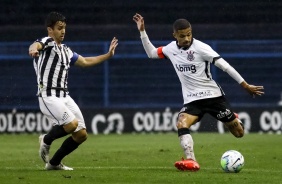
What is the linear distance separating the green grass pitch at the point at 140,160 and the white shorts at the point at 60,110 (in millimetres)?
631

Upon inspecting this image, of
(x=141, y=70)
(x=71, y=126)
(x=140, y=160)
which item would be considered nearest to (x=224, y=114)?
(x=140, y=160)

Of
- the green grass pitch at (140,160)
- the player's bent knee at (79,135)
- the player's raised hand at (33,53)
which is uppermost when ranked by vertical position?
the player's raised hand at (33,53)

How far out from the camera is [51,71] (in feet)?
38.2

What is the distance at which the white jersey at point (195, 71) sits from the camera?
12.0 metres

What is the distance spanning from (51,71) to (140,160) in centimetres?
241

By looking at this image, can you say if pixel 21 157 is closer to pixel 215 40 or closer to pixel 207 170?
pixel 207 170

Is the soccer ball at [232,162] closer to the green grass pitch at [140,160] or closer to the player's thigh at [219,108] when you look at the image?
the green grass pitch at [140,160]

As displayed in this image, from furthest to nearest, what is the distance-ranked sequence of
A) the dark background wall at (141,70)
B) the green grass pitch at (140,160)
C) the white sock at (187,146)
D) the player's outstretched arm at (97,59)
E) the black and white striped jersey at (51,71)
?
1. the dark background wall at (141,70)
2. the player's outstretched arm at (97,59)
3. the black and white striped jersey at (51,71)
4. the white sock at (187,146)
5. the green grass pitch at (140,160)

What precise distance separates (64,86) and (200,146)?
16.0 ft

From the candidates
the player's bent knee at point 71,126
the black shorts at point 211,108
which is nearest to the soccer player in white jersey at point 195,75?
the black shorts at point 211,108

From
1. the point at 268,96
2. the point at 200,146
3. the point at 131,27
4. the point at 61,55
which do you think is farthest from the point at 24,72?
the point at 61,55

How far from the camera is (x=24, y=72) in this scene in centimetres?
2198

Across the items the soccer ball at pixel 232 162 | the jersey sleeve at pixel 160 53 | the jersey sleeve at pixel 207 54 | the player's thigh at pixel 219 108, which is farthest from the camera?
the jersey sleeve at pixel 160 53

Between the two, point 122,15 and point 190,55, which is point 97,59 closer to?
point 190,55
